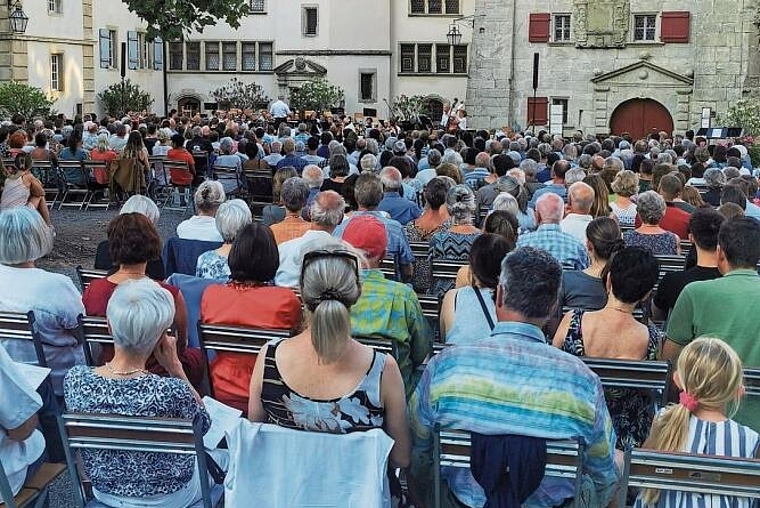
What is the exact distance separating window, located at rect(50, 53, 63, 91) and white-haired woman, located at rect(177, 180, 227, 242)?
28.1 m

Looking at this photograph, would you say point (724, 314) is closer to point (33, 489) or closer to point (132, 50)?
point (33, 489)

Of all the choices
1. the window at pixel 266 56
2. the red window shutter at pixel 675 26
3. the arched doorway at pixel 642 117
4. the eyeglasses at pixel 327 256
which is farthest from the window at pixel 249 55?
the eyeglasses at pixel 327 256

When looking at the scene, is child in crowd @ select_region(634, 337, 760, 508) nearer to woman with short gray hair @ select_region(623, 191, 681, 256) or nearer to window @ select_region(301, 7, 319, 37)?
woman with short gray hair @ select_region(623, 191, 681, 256)

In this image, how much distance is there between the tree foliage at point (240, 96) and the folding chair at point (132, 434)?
40165mm

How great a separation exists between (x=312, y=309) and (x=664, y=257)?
4.49m

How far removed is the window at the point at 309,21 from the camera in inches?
1779

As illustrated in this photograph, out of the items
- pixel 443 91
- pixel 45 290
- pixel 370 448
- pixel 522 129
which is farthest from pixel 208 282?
pixel 443 91

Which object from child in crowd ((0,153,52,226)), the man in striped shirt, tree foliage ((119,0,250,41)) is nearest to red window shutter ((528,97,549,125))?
tree foliage ((119,0,250,41))

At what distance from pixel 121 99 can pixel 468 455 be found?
35339 mm

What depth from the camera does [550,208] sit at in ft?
27.8

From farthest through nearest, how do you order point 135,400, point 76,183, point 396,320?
point 76,183 → point 396,320 → point 135,400

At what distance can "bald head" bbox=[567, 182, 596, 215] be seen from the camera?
962 centimetres

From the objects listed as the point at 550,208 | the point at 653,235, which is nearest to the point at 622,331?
the point at 550,208

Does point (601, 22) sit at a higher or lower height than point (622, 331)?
higher
